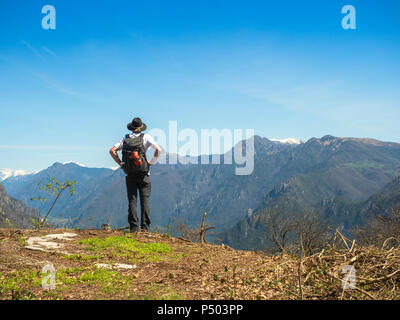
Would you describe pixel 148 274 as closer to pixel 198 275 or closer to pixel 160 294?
pixel 198 275

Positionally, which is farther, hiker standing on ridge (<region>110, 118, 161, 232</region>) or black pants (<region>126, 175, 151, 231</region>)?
black pants (<region>126, 175, 151, 231</region>)

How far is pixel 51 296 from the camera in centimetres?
595

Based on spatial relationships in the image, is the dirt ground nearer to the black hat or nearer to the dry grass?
the dry grass

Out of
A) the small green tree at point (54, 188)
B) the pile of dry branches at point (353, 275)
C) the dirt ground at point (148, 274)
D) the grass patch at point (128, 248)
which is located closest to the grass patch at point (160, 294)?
the dirt ground at point (148, 274)

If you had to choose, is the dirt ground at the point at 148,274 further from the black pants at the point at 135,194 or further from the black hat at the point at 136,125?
the black hat at the point at 136,125

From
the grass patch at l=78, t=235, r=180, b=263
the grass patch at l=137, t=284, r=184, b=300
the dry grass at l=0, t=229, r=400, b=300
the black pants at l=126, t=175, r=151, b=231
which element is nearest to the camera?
the grass patch at l=137, t=284, r=184, b=300

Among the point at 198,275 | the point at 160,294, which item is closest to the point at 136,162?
the point at 198,275

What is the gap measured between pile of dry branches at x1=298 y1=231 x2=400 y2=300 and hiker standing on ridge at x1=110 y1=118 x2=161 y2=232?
21.6ft

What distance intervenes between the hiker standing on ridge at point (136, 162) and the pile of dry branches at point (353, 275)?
6.57 m

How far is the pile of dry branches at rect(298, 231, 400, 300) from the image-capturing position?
589 cm

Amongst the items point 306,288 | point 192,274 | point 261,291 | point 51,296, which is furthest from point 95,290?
point 306,288

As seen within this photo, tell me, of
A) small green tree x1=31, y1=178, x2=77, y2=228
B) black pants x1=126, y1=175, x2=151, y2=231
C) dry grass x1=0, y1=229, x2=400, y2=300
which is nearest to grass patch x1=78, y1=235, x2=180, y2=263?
dry grass x1=0, y1=229, x2=400, y2=300

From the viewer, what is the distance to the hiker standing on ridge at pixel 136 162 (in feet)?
38.7

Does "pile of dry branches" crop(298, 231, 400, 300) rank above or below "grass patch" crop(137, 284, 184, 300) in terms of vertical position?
above
